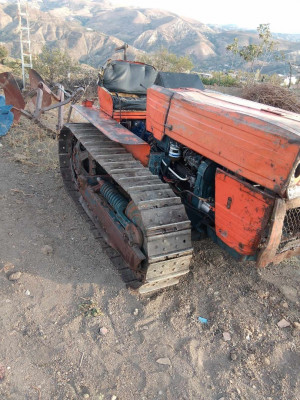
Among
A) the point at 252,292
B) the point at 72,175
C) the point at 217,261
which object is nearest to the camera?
the point at 252,292

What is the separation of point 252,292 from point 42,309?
199 centimetres

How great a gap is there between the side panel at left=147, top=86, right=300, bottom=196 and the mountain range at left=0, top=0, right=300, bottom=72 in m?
66.8

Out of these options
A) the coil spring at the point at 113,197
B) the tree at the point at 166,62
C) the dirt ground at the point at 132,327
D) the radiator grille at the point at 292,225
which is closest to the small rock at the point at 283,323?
the dirt ground at the point at 132,327

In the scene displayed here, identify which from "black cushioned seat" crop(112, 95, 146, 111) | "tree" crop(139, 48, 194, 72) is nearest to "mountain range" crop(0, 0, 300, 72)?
"tree" crop(139, 48, 194, 72)

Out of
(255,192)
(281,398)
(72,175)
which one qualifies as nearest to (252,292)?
(281,398)

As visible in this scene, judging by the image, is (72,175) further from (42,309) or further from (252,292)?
(252,292)

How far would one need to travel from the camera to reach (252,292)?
3285 mm

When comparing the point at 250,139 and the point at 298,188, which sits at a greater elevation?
the point at 250,139

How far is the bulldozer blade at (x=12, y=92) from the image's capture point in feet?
24.7

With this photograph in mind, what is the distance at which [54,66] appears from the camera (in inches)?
625

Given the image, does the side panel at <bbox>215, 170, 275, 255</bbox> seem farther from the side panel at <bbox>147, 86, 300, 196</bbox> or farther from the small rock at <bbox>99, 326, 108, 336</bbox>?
the small rock at <bbox>99, 326, 108, 336</bbox>

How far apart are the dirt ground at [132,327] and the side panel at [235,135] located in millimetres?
1355

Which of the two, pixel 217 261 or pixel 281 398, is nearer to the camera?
pixel 281 398

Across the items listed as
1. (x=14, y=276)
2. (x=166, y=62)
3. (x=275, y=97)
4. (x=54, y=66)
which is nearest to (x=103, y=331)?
(x=14, y=276)
